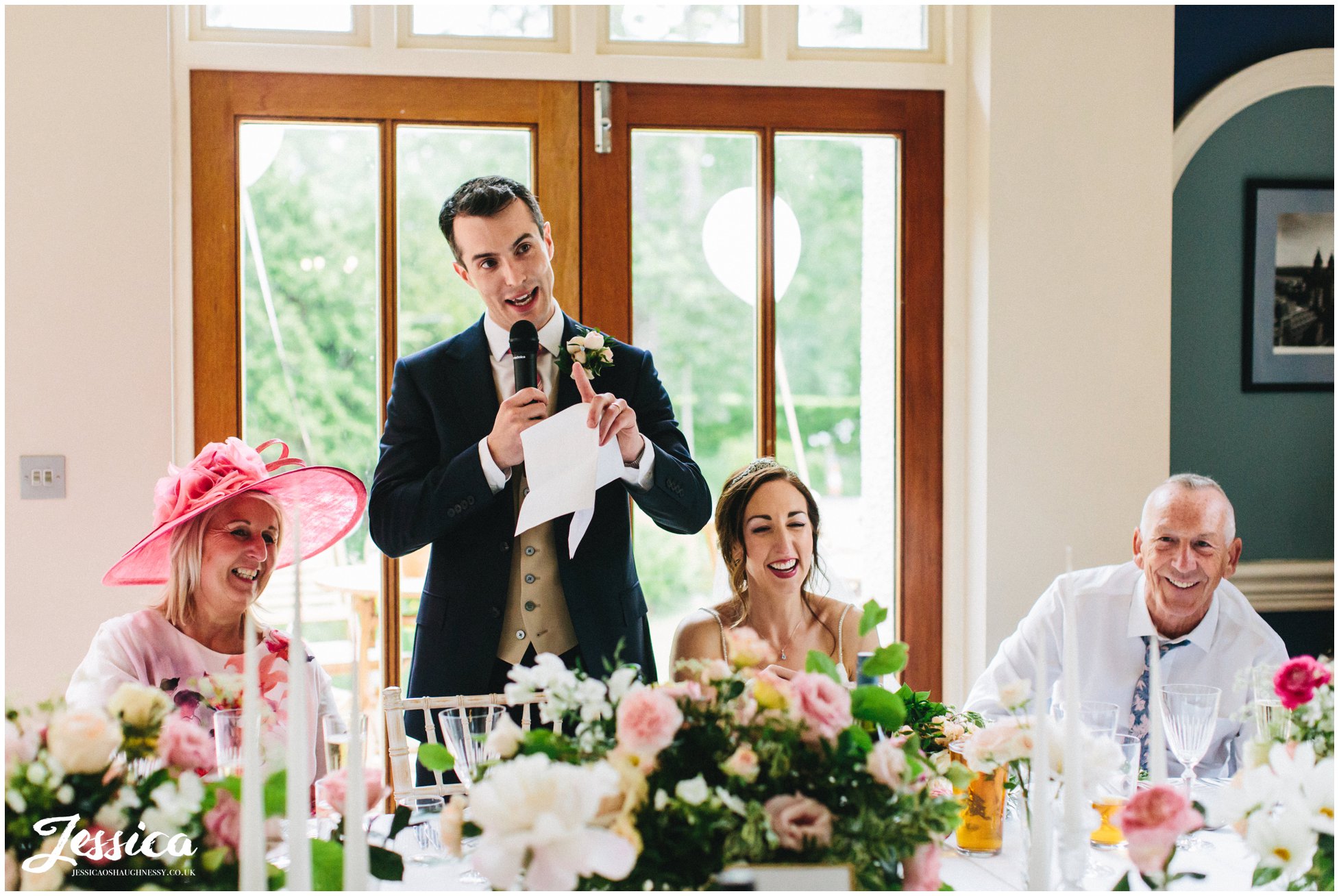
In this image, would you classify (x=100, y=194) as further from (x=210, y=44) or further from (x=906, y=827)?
(x=906, y=827)

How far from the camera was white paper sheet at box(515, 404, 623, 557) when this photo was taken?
77.5 inches

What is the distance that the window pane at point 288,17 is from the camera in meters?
2.77

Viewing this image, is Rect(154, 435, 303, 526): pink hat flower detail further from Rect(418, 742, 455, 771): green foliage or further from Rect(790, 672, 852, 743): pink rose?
Rect(790, 672, 852, 743): pink rose

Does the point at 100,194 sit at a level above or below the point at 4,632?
above

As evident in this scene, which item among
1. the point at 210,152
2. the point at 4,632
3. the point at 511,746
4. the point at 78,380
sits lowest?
the point at 4,632

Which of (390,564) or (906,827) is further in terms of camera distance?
(390,564)

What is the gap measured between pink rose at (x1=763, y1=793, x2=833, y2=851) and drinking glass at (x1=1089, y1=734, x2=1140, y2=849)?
20.3 inches

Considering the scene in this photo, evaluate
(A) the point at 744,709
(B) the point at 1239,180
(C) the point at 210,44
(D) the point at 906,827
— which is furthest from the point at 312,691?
(B) the point at 1239,180

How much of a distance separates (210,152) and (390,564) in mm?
1155

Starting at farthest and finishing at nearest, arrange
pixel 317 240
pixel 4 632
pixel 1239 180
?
pixel 1239 180 → pixel 317 240 → pixel 4 632

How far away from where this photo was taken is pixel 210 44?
272cm

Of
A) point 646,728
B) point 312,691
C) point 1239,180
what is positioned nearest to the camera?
point 646,728

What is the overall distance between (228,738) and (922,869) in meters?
0.86

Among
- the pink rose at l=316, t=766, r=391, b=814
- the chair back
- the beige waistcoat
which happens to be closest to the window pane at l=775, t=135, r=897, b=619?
the beige waistcoat
